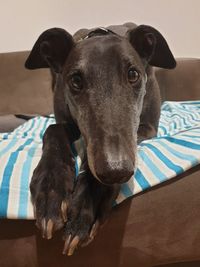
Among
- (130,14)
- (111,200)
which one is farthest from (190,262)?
(130,14)

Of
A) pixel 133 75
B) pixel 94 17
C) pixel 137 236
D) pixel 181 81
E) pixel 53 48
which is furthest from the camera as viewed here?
pixel 94 17

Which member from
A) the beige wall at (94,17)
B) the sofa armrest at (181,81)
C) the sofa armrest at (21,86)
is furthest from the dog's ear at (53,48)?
the beige wall at (94,17)

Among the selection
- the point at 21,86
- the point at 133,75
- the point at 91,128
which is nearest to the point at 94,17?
the point at 21,86

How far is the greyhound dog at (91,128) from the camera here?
2.30 ft

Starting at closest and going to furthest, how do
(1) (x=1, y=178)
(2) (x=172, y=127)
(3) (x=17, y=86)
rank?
1. (1) (x=1, y=178)
2. (2) (x=172, y=127)
3. (3) (x=17, y=86)

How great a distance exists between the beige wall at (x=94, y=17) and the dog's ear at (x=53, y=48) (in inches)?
43.8

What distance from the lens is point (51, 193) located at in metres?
0.72

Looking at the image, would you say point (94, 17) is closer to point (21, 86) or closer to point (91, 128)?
point (21, 86)

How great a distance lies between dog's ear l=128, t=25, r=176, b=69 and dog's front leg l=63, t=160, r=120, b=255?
19.6 inches

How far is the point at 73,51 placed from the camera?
3.44ft

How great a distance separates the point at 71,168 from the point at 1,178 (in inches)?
6.1

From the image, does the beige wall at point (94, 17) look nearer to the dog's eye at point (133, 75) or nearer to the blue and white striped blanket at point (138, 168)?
the blue and white striped blanket at point (138, 168)

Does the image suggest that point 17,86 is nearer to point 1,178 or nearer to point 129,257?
point 1,178

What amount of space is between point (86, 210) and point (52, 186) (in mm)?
87
